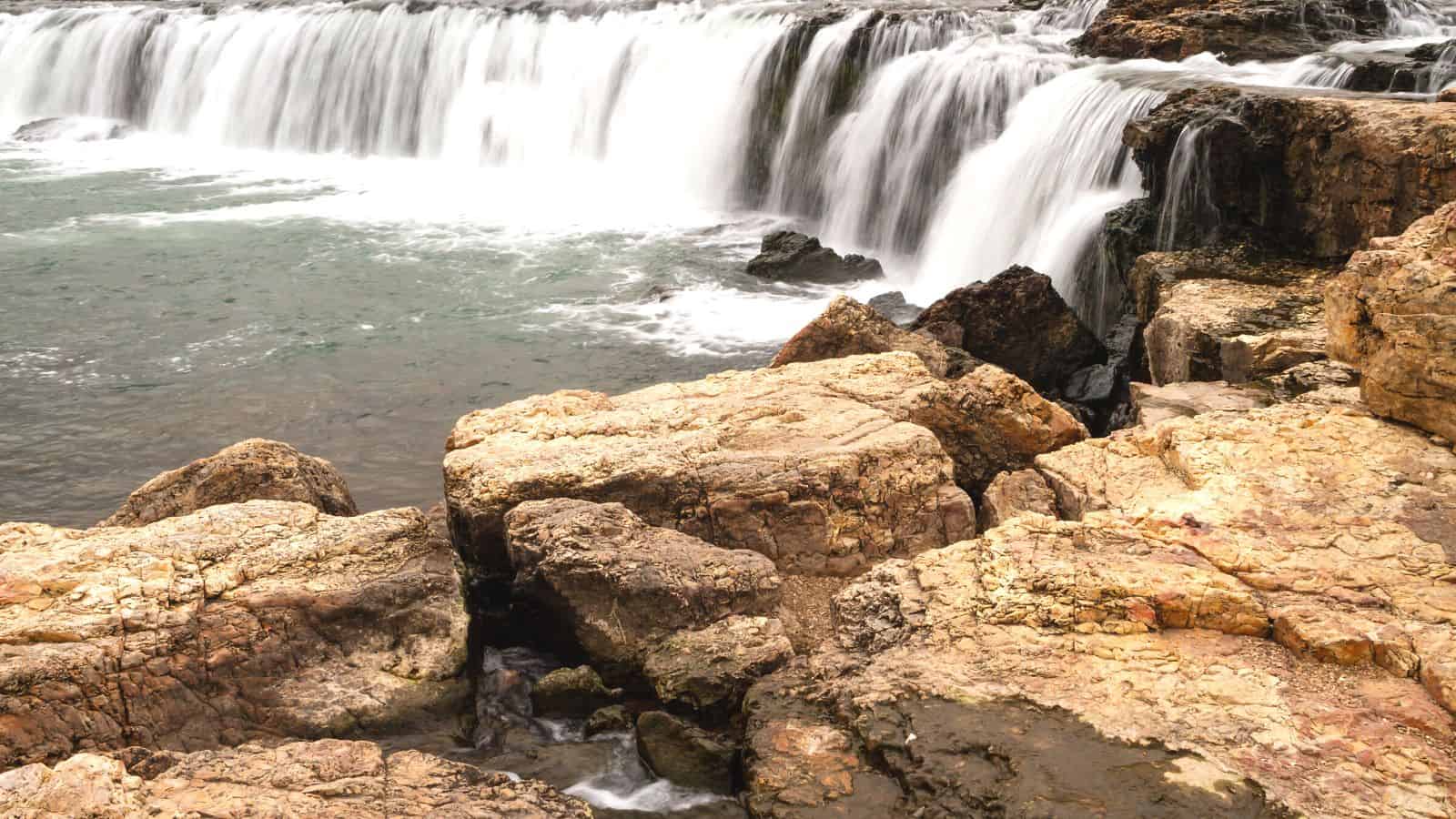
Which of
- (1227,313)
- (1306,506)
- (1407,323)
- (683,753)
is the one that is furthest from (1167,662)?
(1227,313)

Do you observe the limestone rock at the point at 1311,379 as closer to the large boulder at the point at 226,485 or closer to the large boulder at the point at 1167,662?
the large boulder at the point at 1167,662

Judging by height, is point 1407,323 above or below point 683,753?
above

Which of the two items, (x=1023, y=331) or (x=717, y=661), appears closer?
(x=717, y=661)

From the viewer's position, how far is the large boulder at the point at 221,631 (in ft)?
14.5

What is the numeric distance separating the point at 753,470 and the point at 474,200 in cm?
1278

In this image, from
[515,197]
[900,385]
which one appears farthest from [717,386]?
[515,197]

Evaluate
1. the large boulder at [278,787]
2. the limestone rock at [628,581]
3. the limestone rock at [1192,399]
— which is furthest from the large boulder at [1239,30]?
the large boulder at [278,787]

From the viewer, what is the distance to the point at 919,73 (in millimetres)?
14891

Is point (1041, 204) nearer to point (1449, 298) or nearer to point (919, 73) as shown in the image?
point (919, 73)

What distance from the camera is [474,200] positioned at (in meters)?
17.5

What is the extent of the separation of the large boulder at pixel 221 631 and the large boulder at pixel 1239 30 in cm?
1151

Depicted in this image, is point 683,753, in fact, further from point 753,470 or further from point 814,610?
point 753,470

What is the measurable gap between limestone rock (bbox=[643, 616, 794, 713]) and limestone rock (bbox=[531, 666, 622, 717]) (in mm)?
267

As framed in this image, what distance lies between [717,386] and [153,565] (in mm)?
2965
